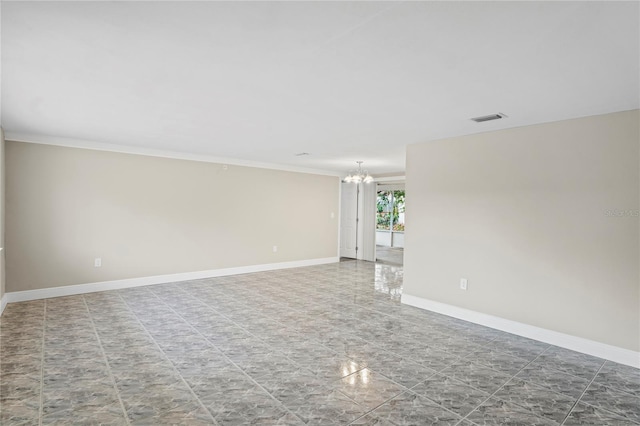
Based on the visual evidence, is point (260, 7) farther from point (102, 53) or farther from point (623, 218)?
point (623, 218)

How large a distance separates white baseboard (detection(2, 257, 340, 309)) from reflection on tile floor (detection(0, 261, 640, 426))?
0.22 m

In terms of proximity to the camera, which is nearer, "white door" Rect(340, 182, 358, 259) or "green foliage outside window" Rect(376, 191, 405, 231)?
"white door" Rect(340, 182, 358, 259)

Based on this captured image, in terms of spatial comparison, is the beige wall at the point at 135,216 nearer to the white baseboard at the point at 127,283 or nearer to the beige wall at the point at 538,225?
the white baseboard at the point at 127,283

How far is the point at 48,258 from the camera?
4781 mm

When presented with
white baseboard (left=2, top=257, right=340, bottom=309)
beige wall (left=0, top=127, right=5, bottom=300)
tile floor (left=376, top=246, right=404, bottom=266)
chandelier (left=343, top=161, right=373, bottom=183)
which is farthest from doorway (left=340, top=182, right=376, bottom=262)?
beige wall (left=0, top=127, right=5, bottom=300)

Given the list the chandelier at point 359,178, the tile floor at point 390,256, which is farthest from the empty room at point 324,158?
the tile floor at point 390,256

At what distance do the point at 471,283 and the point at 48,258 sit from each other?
570 centimetres

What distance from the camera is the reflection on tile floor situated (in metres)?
2.25

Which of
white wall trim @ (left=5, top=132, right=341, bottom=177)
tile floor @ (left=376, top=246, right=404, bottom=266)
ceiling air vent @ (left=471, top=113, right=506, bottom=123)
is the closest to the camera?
ceiling air vent @ (left=471, top=113, right=506, bottom=123)

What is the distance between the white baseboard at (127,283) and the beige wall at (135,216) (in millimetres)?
78

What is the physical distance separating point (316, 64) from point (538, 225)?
116 inches

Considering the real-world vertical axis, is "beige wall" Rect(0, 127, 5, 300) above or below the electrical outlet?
above

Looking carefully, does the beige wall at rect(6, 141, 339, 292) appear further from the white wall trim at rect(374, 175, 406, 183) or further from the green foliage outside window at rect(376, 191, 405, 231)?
the green foliage outside window at rect(376, 191, 405, 231)

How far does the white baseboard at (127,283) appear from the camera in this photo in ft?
15.2
